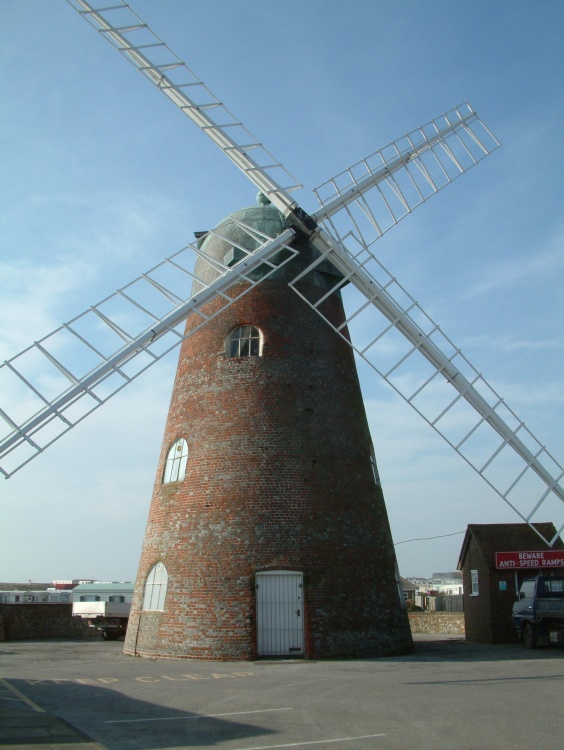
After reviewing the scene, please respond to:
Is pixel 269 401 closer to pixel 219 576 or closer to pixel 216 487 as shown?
pixel 216 487

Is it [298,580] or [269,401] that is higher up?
[269,401]

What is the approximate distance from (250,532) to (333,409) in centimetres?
340

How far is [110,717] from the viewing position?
8.70m

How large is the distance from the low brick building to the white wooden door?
8.18 meters

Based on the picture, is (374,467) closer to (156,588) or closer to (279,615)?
(279,615)

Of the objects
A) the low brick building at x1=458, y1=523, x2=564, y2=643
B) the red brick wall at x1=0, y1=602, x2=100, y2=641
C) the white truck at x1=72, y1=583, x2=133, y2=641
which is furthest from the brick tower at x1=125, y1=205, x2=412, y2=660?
the red brick wall at x1=0, y1=602, x2=100, y2=641

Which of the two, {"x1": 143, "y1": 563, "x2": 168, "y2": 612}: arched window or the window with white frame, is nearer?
{"x1": 143, "y1": 563, "x2": 168, "y2": 612}: arched window

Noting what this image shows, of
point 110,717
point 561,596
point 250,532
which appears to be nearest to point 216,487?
point 250,532

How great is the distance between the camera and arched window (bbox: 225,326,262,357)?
16203 mm

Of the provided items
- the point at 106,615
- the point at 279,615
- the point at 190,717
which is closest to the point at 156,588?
the point at 279,615

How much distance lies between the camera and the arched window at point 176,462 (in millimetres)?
16047

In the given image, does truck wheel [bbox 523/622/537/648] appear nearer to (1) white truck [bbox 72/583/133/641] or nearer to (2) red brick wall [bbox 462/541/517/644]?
(2) red brick wall [bbox 462/541/517/644]

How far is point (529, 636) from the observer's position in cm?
1750

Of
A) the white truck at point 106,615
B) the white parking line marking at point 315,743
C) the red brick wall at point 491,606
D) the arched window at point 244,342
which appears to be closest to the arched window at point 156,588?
→ the arched window at point 244,342
